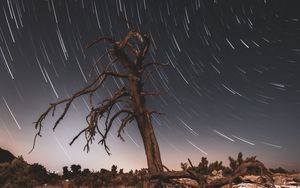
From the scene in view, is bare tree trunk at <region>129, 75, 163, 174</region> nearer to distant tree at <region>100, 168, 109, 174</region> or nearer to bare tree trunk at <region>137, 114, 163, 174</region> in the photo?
bare tree trunk at <region>137, 114, 163, 174</region>

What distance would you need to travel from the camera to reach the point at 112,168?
94.7 ft

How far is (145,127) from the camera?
18.4 feet

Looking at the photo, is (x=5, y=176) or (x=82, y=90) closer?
(x=82, y=90)

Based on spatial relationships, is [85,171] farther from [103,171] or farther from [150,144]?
[150,144]

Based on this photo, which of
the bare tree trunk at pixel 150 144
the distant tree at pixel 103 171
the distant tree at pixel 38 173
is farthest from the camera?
the distant tree at pixel 103 171

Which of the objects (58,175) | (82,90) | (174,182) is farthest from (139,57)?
(58,175)

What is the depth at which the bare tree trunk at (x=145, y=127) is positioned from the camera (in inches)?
214

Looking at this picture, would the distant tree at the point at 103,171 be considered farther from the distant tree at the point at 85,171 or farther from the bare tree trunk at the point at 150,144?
the bare tree trunk at the point at 150,144

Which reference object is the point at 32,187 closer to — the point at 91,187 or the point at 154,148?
the point at 91,187

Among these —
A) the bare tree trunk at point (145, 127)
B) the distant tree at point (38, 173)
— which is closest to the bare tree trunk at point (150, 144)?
the bare tree trunk at point (145, 127)

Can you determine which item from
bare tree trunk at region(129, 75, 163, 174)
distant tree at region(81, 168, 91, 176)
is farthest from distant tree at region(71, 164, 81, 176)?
bare tree trunk at region(129, 75, 163, 174)

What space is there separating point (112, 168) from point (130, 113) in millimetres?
23809

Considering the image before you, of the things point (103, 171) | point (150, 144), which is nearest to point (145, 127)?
point (150, 144)

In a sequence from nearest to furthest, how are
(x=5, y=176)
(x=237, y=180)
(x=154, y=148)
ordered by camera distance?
(x=237, y=180) < (x=154, y=148) < (x=5, y=176)
